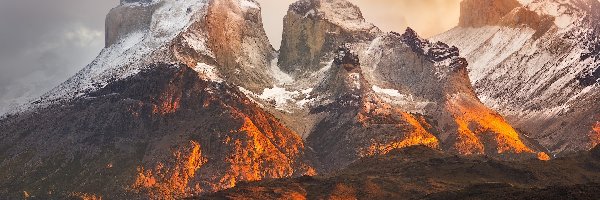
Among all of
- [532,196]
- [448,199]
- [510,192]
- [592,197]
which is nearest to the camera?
[592,197]

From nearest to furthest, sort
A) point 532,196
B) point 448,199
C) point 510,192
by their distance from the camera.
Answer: point 532,196 → point 510,192 → point 448,199

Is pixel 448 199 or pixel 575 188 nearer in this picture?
pixel 575 188

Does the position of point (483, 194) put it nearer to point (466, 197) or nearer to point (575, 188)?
point (466, 197)

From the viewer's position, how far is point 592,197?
16125cm

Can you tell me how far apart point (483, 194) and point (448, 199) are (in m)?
7.88

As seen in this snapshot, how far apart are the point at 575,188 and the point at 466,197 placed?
99.8 feet

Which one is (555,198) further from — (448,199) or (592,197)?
(448,199)

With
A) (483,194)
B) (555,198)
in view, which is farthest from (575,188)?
(483,194)

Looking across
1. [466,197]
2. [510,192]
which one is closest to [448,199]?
[466,197]

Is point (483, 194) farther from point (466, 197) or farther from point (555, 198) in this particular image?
point (555, 198)

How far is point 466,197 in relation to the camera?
197 metres

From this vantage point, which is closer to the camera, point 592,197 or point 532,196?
point 592,197

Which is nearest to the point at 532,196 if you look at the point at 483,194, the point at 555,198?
the point at 555,198

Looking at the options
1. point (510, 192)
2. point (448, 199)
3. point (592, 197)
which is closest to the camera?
point (592, 197)
